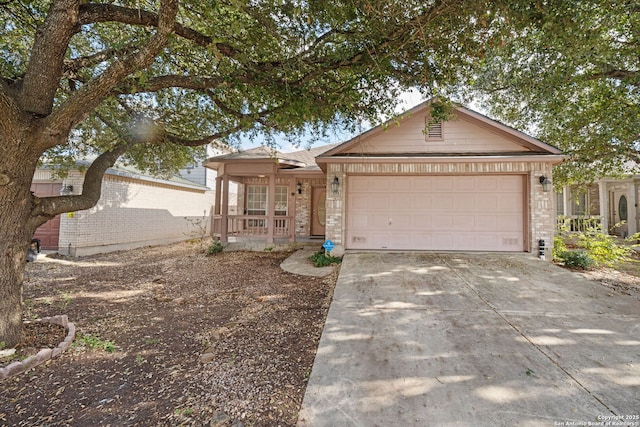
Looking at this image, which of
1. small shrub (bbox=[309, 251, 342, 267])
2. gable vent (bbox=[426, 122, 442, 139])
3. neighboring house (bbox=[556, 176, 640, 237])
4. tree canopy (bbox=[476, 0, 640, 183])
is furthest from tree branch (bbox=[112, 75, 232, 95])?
neighboring house (bbox=[556, 176, 640, 237])

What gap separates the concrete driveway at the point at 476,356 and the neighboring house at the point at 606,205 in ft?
32.6

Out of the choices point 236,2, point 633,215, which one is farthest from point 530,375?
point 633,215

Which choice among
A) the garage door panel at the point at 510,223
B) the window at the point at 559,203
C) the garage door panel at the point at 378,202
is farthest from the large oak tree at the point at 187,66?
the window at the point at 559,203

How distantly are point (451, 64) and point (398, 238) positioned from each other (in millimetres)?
4868

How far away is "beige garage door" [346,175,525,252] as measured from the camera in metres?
8.12

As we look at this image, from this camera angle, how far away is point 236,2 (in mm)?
2895

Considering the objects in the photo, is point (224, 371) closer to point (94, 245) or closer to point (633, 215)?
point (94, 245)

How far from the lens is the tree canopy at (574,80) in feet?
12.9

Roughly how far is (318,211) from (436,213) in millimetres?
5289

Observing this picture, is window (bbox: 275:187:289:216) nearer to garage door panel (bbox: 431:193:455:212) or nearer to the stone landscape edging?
garage door panel (bbox: 431:193:455:212)

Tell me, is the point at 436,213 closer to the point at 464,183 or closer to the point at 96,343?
the point at 464,183

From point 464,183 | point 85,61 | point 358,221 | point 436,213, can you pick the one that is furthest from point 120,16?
point 464,183

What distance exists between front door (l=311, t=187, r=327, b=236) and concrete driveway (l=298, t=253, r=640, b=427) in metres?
6.89

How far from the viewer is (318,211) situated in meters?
12.3
